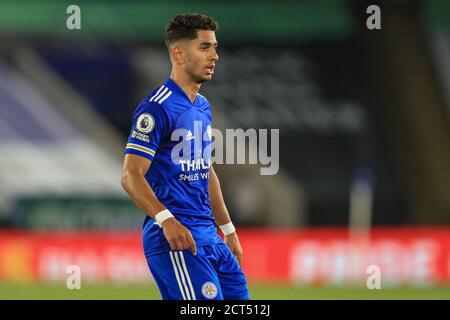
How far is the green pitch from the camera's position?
15336mm

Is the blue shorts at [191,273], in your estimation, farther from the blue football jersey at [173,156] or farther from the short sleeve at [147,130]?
the short sleeve at [147,130]

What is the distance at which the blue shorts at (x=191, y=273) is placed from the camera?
6.34 meters

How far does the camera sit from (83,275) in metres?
19.0

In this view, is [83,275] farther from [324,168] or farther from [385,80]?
[385,80]

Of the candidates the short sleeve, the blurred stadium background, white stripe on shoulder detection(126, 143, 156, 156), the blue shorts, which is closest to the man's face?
the short sleeve

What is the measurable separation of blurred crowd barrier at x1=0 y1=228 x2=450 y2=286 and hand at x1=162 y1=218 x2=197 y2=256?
1257cm

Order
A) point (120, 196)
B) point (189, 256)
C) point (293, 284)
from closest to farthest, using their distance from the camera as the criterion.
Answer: point (189, 256), point (293, 284), point (120, 196)

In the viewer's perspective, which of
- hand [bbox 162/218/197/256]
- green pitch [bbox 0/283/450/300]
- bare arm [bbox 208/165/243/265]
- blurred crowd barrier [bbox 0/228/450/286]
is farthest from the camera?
blurred crowd barrier [bbox 0/228/450/286]

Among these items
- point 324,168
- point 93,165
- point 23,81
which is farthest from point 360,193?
point 23,81

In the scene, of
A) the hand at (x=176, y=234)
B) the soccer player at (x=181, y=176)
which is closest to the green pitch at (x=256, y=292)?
the soccer player at (x=181, y=176)

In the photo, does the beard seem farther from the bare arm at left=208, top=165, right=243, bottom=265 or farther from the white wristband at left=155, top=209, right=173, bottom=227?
the white wristband at left=155, top=209, right=173, bottom=227

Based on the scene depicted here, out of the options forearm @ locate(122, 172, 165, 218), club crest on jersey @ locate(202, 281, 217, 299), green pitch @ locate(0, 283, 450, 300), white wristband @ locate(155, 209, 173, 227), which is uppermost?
forearm @ locate(122, 172, 165, 218)

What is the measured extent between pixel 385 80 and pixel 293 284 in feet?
27.9

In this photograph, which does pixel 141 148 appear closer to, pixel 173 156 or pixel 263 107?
pixel 173 156
